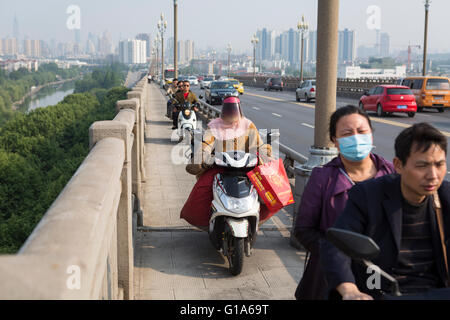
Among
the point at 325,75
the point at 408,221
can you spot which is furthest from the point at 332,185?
the point at 325,75

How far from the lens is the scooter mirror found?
2465 millimetres

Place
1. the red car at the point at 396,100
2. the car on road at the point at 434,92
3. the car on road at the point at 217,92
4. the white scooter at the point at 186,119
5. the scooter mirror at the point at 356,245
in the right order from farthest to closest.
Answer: the car on road at the point at 217,92, the car on road at the point at 434,92, the red car at the point at 396,100, the white scooter at the point at 186,119, the scooter mirror at the point at 356,245

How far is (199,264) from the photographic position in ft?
20.2

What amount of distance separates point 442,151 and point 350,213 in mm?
481

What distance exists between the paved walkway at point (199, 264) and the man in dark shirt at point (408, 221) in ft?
8.45

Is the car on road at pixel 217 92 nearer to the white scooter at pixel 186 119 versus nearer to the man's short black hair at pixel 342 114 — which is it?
the white scooter at pixel 186 119

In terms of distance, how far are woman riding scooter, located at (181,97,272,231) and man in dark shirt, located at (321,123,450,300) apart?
Answer: 328 cm

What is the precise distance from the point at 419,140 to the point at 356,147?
0.73m

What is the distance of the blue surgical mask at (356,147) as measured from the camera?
137 inches

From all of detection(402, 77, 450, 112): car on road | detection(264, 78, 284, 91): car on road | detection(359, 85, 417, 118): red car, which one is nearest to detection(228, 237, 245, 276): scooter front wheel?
→ detection(359, 85, 417, 118): red car

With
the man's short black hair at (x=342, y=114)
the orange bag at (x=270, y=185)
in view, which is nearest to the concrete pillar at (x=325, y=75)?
the orange bag at (x=270, y=185)

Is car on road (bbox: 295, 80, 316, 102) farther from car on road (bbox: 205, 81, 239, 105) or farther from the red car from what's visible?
the red car

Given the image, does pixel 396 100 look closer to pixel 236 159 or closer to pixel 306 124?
pixel 306 124
